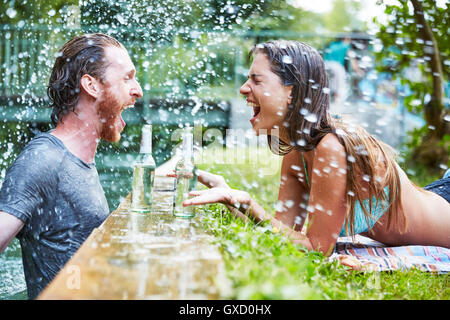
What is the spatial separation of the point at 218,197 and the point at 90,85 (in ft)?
3.30

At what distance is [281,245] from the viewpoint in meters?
1.84

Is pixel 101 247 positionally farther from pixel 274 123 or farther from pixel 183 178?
pixel 274 123

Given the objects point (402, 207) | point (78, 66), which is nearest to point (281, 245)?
point (402, 207)

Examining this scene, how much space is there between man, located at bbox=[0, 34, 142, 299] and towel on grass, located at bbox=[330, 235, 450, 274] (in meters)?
1.31

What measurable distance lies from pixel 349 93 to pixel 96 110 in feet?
31.1

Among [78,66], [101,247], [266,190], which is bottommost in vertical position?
[266,190]

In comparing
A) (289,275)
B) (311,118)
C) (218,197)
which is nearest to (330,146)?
(311,118)

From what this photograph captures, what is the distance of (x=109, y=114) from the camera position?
251 cm

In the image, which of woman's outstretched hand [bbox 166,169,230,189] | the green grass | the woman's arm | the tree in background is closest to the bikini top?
the woman's arm

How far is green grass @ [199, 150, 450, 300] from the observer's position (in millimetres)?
1155

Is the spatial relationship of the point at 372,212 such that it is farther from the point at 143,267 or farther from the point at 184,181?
the point at 143,267

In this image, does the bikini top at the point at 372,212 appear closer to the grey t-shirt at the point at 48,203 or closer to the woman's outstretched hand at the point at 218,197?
the woman's outstretched hand at the point at 218,197

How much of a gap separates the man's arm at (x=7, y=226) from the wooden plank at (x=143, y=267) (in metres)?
0.38

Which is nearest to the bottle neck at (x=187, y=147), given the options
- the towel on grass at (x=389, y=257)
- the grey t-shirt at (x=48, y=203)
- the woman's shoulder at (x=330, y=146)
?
the grey t-shirt at (x=48, y=203)
